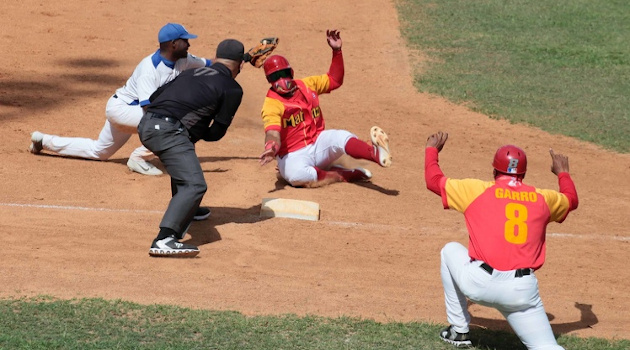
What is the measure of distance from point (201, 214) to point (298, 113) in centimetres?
194

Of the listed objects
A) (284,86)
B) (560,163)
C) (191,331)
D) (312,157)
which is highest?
(560,163)

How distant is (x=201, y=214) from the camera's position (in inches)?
376

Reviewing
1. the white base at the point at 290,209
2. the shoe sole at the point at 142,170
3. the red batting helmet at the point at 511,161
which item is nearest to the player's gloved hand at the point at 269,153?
the white base at the point at 290,209

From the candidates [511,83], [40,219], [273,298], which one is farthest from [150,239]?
[511,83]

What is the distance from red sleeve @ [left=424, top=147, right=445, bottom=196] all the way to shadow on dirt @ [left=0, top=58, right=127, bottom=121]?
8008 mm

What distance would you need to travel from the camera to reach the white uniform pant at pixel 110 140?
420 inches

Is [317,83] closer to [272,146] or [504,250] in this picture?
[272,146]

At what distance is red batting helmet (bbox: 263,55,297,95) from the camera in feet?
35.0

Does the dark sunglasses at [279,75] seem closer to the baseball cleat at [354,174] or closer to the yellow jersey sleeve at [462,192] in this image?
the baseball cleat at [354,174]

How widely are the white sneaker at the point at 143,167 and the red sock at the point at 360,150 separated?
2308 mm

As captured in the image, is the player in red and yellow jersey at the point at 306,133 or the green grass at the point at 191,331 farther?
the player in red and yellow jersey at the point at 306,133

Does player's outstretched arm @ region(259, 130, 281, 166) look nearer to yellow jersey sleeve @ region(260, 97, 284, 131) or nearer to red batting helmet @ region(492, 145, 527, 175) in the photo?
yellow jersey sleeve @ region(260, 97, 284, 131)

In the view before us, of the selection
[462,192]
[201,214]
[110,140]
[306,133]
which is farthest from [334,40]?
[462,192]

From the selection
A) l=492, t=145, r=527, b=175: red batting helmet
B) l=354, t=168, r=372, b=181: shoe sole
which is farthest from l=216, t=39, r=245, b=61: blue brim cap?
l=492, t=145, r=527, b=175: red batting helmet
